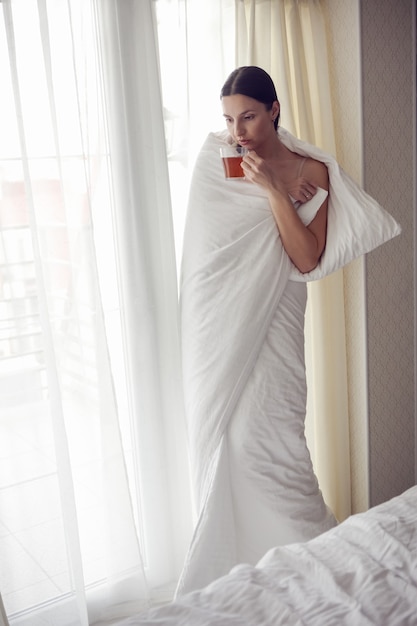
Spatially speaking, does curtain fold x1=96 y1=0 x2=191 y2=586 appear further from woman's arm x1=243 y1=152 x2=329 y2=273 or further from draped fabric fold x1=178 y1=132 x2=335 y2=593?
woman's arm x1=243 y1=152 x2=329 y2=273

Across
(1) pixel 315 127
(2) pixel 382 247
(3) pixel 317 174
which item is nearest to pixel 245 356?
(3) pixel 317 174

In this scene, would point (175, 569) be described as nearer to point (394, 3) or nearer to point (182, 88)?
point (182, 88)

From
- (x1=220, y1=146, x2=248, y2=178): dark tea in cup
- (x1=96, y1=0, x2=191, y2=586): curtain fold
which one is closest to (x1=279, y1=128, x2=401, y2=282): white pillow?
(x1=220, y1=146, x2=248, y2=178): dark tea in cup

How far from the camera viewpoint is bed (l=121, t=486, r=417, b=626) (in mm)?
1422

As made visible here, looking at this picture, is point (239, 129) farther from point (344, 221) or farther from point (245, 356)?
point (245, 356)

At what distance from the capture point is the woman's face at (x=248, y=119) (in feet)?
7.62

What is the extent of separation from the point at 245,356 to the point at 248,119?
0.74 metres

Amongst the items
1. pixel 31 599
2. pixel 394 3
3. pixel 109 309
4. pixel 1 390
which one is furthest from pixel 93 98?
pixel 31 599

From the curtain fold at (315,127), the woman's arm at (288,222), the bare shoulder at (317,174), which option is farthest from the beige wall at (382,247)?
the woman's arm at (288,222)

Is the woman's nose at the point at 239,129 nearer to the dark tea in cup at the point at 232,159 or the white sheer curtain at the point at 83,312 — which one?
the dark tea in cup at the point at 232,159

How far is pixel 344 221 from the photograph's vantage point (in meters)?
2.41

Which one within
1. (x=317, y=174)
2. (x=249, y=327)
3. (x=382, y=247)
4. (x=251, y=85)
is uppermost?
(x=251, y=85)

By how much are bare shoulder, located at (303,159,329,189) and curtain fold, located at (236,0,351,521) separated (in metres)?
0.25

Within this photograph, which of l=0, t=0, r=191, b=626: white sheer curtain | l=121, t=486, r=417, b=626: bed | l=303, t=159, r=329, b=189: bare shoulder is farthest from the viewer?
l=303, t=159, r=329, b=189: bare shoulder
